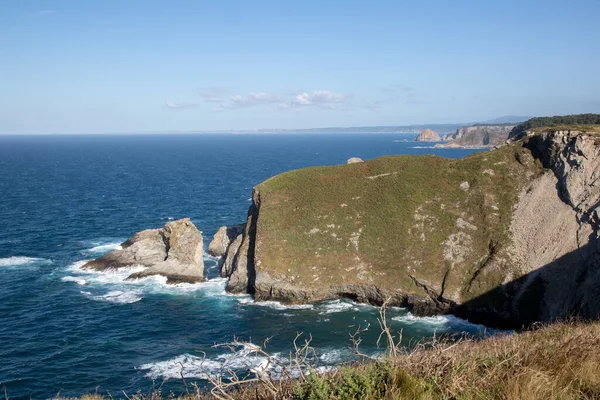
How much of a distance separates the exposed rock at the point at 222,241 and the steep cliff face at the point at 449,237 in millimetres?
6543

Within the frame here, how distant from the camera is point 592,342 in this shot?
12586 mm

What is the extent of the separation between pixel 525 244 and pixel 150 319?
142ft

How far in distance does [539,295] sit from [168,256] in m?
45.7

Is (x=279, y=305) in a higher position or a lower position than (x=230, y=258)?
lower

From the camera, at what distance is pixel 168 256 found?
198 ft

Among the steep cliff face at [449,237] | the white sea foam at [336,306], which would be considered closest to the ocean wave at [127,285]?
the steep cliff face at [449,237]

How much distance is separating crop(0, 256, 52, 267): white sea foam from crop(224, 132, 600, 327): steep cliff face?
29138 millimetres

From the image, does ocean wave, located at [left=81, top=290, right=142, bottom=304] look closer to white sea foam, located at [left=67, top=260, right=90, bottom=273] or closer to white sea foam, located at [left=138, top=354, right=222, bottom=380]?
white sea foam, located at [left=67, top=260, right=90, bottom=273]

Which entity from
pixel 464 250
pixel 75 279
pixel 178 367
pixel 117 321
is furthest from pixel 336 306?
pixel 75 279

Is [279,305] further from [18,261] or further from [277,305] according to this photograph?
[18,261]

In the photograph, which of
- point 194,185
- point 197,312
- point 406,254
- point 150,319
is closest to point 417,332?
point 406,254

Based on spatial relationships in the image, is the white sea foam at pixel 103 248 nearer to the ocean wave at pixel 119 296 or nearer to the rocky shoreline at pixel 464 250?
the rocky shoreline at pixel 464 250

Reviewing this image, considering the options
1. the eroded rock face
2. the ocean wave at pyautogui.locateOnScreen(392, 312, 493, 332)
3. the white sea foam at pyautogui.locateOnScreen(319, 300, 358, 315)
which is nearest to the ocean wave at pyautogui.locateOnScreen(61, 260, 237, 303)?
the eroded rock face

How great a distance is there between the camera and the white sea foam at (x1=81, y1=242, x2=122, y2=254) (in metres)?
67.6
